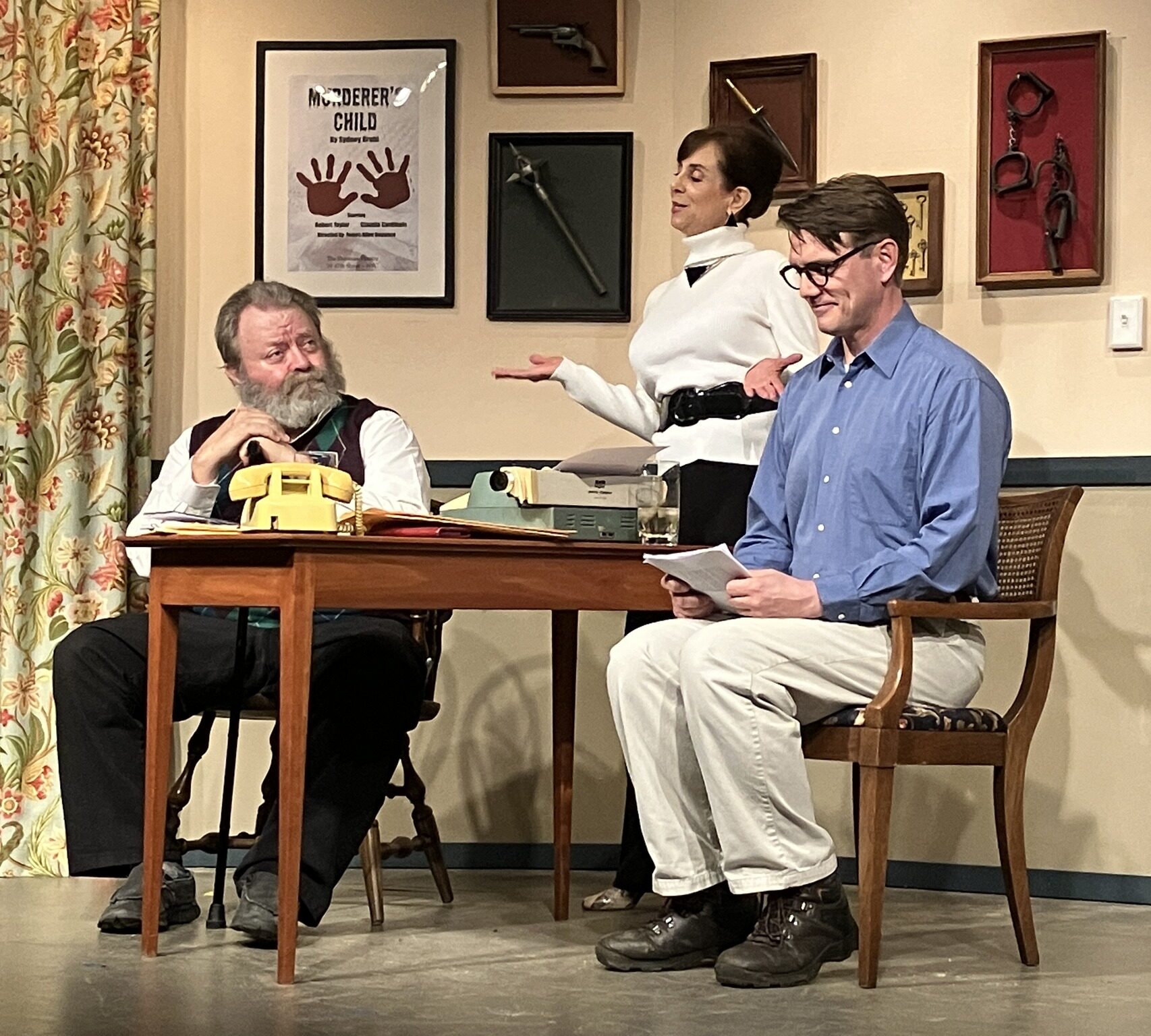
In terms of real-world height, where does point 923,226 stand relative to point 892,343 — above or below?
above

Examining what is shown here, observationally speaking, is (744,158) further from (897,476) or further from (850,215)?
(897,476)

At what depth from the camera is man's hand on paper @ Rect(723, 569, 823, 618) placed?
270cm

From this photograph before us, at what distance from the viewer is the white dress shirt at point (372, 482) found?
3201mm

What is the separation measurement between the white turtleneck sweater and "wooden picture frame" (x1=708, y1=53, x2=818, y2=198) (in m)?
0.49

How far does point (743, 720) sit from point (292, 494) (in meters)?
0.79

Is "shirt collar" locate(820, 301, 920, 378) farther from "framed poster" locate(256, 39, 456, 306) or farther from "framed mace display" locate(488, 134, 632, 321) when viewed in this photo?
"framed poster" locate(256, 39, 456, 306)

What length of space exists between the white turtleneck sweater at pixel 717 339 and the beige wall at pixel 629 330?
0.53m

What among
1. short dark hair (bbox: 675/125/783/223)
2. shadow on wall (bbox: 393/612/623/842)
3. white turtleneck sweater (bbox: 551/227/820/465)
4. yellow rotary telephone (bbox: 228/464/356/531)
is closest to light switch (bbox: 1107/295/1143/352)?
white turtleneck sweater (bbox: 551/227/820/465)

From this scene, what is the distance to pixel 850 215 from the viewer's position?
280cm

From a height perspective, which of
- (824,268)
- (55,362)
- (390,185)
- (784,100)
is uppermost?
(784,100)

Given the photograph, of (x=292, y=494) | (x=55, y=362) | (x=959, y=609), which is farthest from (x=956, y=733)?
(x=55, y=362)

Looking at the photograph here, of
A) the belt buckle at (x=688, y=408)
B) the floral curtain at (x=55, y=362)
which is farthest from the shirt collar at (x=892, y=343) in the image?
the floral curtain at (x=55, y=362)

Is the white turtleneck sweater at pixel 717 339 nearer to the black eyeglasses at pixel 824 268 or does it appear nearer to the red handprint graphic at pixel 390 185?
the black eyeglasses at pixel 824 268

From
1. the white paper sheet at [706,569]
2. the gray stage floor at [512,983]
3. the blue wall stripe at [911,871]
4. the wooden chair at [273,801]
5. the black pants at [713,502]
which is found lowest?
the blue wall stripe at [911,871]
